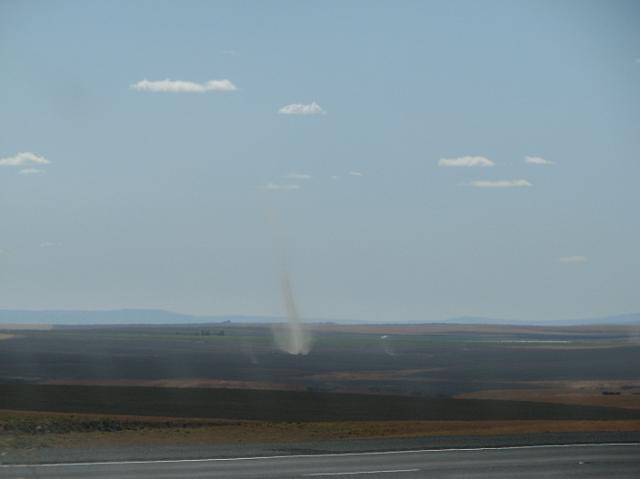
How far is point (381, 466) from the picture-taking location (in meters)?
26.8

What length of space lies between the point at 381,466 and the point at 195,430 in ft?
41.3

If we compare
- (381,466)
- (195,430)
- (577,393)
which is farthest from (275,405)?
(381,466)

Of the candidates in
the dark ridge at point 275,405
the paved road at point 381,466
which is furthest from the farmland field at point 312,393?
the paved road at point 381,466

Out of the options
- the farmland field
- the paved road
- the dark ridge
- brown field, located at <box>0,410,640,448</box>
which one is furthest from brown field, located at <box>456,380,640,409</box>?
the paved road

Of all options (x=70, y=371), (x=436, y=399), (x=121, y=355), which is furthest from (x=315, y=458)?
(x=121, y=355)

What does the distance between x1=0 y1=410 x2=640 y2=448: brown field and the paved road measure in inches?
216

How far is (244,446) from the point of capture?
31.5m

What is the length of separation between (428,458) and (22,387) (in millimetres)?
46850

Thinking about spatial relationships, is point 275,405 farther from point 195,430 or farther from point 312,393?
point 195,430

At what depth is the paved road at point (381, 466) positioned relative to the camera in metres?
25.1

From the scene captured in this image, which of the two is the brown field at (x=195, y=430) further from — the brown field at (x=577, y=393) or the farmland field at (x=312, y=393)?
the brown field at (x=577, y=393)

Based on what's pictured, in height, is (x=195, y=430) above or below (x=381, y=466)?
above

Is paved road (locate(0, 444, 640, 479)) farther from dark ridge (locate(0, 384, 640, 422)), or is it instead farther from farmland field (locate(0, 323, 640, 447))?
dark ridge (locate(0, 384, 640, 422))

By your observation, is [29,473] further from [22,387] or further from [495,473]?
[22,387]
